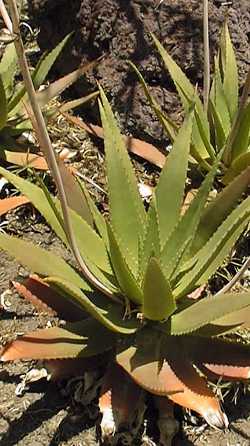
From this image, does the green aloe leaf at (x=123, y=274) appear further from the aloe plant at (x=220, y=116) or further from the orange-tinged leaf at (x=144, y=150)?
the orange-tinged leaf at (x=144, y=150)

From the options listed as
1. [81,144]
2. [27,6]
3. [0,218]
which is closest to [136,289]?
[0,218]

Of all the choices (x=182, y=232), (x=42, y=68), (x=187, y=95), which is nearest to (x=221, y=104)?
(x=187, y=95)

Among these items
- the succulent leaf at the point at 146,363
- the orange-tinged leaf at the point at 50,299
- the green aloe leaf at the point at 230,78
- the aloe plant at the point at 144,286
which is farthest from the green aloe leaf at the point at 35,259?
the green aloe leaf at the point at 230,78

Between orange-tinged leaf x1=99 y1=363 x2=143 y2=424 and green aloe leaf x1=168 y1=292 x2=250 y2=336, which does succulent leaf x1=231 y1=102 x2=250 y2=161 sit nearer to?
green aloe leaf x1=168 y1=292 x2=250 y2=336

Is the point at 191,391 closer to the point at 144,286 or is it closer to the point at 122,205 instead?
the point at 144,286

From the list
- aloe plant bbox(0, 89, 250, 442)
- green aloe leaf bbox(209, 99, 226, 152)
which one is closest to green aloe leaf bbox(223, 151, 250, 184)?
green aloe leaf bbox(209, 99, 226, 152)

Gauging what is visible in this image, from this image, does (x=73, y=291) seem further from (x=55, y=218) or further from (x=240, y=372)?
(x=240, y=372)

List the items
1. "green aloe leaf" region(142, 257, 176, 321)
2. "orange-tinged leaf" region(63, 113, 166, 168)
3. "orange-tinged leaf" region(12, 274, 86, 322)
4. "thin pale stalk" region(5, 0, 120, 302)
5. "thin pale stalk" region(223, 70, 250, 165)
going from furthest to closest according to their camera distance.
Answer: "orange-tinged leaf" region(63, 113, 166, 168) → "thin pale stalk" region(223, 70, 250, 165) → "orange-tinged leaf" region(12, 274, 86, 322) → "green aloe leaf" region(142, 257, 176, 321) → "thin pale stalk" region(5, 0, 120, 302)
